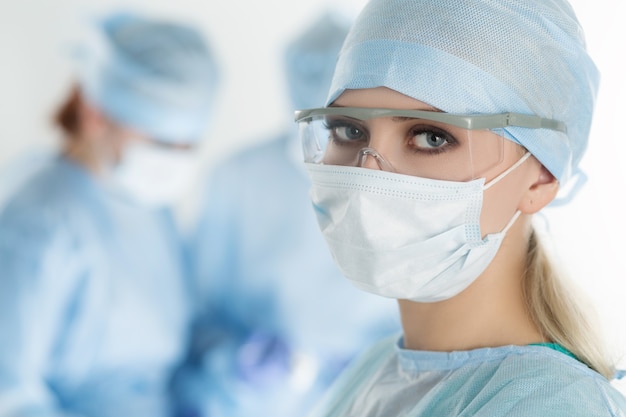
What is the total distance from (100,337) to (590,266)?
165 cm

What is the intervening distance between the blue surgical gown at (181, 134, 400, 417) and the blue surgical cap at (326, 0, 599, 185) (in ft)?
5.26

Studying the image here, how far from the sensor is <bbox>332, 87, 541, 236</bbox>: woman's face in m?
1.25

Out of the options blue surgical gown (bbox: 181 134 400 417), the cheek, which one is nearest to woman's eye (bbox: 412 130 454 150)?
the cheek

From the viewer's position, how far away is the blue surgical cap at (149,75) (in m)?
2.83

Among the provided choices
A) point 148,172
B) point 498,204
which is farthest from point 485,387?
point 148,172

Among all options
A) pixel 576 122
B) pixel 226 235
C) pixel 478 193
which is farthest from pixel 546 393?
pixel 226 235

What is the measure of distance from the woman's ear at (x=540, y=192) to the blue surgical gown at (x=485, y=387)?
247mm

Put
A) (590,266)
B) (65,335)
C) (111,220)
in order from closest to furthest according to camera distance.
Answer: (590,266) → (65,335) → (111,220)

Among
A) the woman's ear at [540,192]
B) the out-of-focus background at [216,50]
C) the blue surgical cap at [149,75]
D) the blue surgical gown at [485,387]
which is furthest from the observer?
the out-of-focus background at [216,50]

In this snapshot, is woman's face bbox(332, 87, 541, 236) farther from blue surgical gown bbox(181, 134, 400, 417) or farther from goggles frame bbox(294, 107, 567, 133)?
blue surgical gown bbox(181, 134, 400, 417)

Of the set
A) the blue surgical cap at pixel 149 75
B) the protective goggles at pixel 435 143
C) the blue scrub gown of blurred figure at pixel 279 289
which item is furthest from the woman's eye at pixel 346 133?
the blue surgical cap at pixel 149 75

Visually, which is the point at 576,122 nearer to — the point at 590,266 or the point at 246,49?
the point at 590,266

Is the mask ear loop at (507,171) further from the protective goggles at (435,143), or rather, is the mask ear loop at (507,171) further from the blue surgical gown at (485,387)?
the blue surgical gown at (485,387)

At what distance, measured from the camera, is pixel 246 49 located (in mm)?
3680
